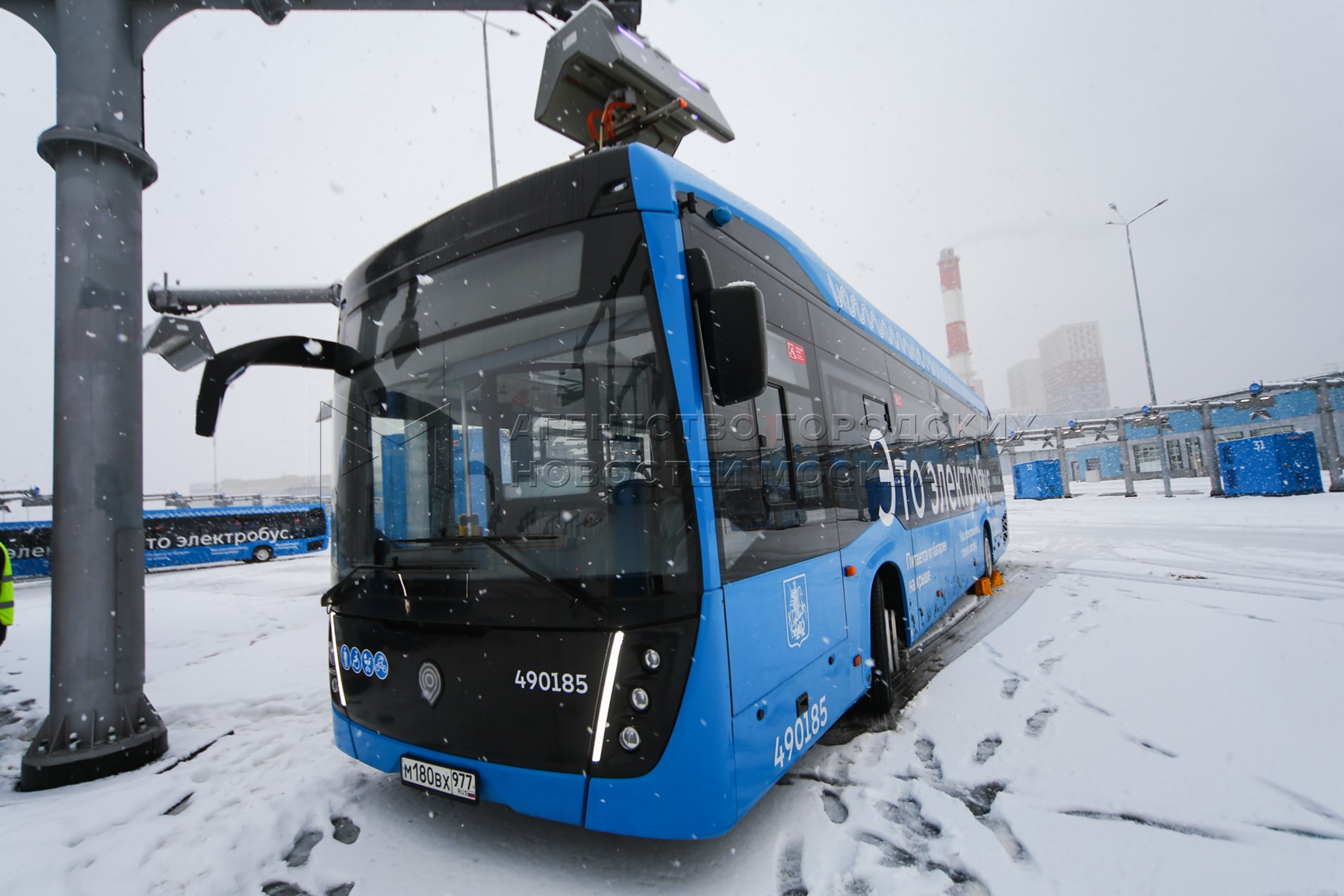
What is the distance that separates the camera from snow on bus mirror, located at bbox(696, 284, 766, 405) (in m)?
2.62

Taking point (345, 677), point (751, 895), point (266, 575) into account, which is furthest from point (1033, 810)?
point (266, 575)

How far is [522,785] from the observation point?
273 centimetres

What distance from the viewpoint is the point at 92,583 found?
4.61 m

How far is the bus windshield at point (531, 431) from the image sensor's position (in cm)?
261

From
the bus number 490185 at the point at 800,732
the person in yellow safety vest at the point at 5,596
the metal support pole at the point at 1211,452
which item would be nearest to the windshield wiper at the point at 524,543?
the bus number 490185 at the point at 800,732

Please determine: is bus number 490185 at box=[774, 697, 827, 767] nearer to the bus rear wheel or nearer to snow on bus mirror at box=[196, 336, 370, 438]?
the bus rear wheel

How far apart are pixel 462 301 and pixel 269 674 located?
19.8ft

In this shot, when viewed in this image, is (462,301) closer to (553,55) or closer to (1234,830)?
(553,55)

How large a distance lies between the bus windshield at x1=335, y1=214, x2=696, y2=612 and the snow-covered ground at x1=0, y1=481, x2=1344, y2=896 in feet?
4.63

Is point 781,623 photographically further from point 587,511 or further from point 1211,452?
point 1211,452

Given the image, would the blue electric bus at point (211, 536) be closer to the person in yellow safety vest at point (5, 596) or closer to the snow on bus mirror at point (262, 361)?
the person in yellow safety vest at point (5, 596)

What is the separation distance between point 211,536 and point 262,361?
2644cm

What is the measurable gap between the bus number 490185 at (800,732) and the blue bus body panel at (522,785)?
37.7 inches

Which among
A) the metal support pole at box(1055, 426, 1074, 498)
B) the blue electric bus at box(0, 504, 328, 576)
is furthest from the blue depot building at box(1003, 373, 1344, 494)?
the blue electric bus at box(0, 504, 328, 576)
